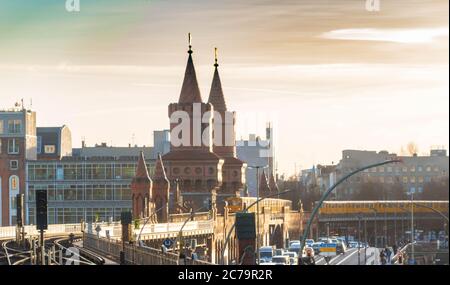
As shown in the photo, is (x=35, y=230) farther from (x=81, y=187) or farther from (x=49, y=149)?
(x=49, y=149)

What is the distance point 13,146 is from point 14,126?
564 cm

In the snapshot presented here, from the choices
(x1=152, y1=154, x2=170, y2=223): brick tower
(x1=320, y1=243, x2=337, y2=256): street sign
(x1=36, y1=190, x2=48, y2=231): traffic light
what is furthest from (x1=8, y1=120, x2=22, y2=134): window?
(x1=36, y1=190, x2=48, y2=231): traffic light

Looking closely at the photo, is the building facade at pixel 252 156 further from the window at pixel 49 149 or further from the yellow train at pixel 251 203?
the window at pixel 49 149

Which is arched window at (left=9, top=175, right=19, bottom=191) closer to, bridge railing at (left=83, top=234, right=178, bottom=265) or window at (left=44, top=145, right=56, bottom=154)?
window at (left=44, top=145, right=56, bottom=154)

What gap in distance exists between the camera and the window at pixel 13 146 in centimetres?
6379

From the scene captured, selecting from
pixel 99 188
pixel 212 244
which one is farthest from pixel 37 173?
pixel 212 244

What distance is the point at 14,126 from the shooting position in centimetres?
5906

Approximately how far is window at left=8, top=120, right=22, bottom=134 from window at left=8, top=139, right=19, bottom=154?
0.51 m

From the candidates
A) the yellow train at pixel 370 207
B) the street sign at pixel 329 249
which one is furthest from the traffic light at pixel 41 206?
the yellow train at pixel 370 207

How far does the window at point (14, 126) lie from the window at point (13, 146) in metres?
0.51

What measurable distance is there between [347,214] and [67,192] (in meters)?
19.8

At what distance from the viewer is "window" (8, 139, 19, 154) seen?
209 feet

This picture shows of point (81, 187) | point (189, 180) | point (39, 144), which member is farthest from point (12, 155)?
point (189, 180)

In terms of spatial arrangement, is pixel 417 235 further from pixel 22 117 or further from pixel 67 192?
pixel 22 117
